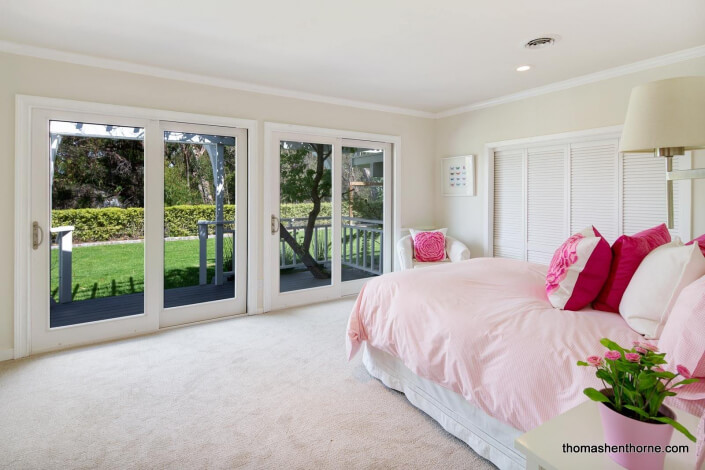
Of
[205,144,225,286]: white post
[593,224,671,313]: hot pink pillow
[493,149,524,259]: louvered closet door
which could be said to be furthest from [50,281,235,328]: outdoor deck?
[593,224,671,313]: hot pink pillow

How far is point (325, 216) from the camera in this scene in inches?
181

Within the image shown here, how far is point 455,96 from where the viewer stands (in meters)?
4.43

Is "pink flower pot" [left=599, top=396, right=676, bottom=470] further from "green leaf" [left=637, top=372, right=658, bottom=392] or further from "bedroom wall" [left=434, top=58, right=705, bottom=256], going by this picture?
"bedroom wall" [left=434, top=58, right=705, bottom=256]

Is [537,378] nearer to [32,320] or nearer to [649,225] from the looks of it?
[649,225]

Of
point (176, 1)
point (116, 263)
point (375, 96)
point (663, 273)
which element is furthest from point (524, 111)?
point (116, 263)

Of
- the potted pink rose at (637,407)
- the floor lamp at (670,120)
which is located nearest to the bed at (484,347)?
the potted pink rose at (637,407)

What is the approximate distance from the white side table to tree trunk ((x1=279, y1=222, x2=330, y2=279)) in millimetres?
3536

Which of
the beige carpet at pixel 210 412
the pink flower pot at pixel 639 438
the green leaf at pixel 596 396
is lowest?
the beige carpet at pixel 210 412

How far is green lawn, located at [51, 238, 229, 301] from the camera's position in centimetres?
329

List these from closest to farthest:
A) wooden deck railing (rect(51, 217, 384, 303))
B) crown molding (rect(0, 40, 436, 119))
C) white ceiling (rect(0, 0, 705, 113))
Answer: white ceiling (rect(0, 0, 705, 113)) < crown molding (rect(0, 40, 436, 119)) < wooden deck railing (rect(51, 217, 384, 303))

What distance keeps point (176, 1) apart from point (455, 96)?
304cm

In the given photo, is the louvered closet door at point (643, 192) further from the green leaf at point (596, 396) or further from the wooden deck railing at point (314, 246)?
the green leaf at point (596, 396)

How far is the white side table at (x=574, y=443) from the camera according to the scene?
89 cm

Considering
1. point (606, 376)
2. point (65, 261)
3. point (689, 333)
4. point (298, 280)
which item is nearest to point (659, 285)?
point (689, 333)
